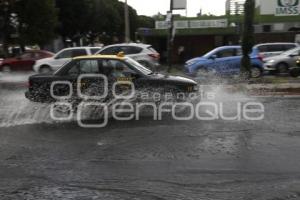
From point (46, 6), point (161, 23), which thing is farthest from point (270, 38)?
point (46, 6)

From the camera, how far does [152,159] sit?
29.2 feet

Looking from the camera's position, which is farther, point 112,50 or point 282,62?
point 282,62

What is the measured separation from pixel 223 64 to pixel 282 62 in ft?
12.3

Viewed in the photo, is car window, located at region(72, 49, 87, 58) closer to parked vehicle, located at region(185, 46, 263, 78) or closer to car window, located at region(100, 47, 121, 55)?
car window, located at region(100, 47, 121, 55)

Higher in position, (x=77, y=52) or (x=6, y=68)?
(x=77, y=52)

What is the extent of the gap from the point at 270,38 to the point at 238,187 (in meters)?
40.5

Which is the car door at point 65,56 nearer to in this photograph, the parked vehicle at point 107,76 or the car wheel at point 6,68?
the car wheel at point 6,68

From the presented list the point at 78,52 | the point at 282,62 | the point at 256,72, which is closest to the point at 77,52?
the point at 78,52

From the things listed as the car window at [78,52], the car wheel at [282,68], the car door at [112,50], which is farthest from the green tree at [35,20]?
the car wheel at [282,68]

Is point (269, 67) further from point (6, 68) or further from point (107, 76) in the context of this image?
point (107, 76)

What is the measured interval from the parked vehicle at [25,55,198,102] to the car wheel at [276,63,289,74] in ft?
48.5

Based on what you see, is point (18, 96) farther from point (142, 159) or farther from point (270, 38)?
point (270, 38)

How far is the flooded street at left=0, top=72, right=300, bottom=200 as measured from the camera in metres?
7.14

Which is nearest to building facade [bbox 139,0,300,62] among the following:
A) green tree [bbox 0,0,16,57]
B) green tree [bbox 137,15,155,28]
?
green tree [bbox 0,0,16,57]
